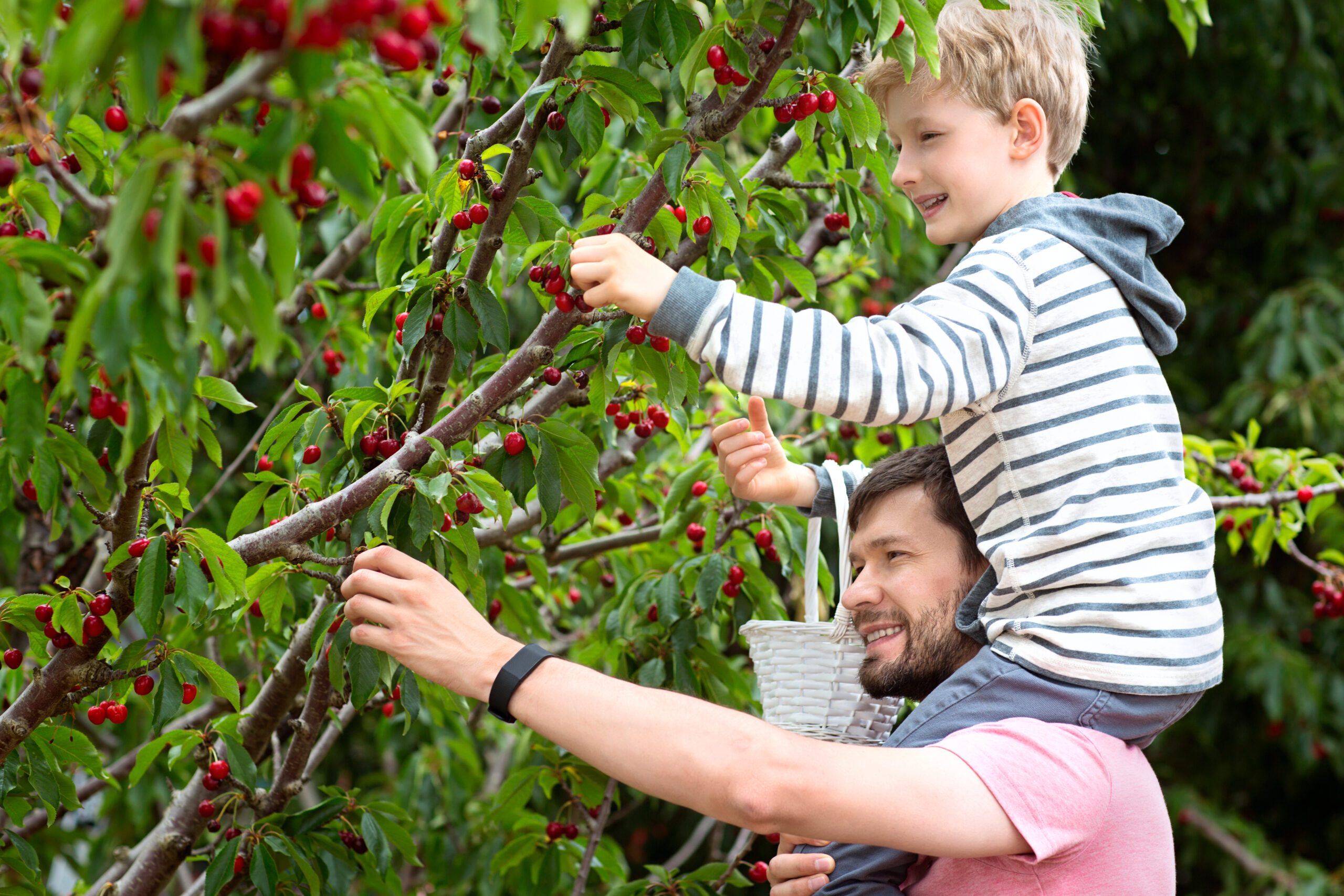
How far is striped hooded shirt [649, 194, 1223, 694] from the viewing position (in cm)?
128

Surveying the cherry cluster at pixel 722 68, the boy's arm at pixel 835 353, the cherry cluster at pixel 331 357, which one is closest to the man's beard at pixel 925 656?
the boy's arm at pixel 835 353

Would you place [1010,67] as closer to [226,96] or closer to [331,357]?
[226,96]

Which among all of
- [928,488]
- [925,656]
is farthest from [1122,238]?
[925,656]

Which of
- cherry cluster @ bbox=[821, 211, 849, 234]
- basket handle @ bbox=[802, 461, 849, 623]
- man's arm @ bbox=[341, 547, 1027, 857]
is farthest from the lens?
cherry cluster @ bbox=[821, 211, 849, 234]

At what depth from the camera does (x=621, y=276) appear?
1.30 m

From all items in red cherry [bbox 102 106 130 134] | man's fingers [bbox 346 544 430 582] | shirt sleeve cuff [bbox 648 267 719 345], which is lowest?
man's fingers [bbox 346 544 430 582]

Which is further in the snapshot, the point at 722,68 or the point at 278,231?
the point at 722,68

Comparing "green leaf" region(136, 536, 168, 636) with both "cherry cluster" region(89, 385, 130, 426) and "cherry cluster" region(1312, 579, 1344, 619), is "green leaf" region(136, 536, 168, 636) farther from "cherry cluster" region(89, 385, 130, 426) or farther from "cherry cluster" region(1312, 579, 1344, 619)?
"cherry cluster" region(1312, 579, 1344, 619)

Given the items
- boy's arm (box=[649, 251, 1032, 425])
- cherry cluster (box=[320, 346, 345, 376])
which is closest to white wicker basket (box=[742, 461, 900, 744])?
boy's arm (box=[649, 251, 1032, 425])

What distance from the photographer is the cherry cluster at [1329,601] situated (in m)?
2.77

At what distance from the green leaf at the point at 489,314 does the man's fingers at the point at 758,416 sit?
397 mm

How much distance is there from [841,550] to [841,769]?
1.70 feet

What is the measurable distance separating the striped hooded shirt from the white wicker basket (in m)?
0.23

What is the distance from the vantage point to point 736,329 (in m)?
1.27
